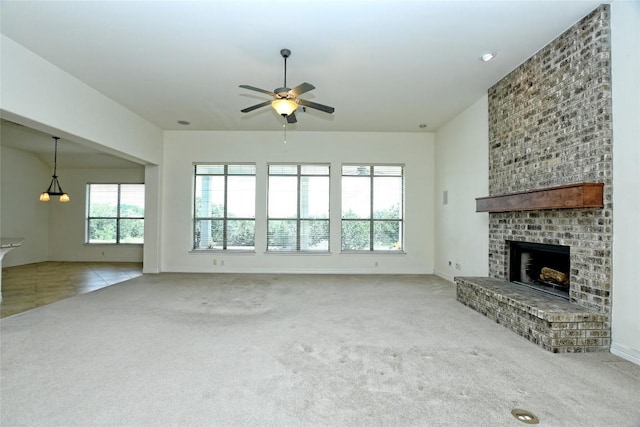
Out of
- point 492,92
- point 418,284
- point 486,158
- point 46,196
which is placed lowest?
point 418,284

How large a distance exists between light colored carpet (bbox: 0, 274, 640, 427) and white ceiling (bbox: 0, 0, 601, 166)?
325 centimetres

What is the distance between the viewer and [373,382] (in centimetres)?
240

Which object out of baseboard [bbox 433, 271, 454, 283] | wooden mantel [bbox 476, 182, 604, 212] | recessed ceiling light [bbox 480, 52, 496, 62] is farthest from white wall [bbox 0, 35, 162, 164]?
baseboard [bbox 433, 271, 454, 283]

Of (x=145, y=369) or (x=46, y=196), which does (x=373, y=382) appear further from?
(x=46, y=196)

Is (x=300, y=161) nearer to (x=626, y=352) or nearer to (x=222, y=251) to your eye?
(x=222, y=251)

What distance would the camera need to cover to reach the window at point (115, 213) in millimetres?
9641

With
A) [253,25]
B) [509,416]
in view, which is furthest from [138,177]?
[509,416]

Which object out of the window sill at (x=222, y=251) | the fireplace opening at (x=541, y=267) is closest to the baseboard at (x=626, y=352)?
the fireplace opening at (x=541, y=267)

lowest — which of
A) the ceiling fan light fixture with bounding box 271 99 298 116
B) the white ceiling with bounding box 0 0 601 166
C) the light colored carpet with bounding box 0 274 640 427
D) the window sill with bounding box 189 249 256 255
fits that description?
the light colored carpet with bounding box 0 274 640 427

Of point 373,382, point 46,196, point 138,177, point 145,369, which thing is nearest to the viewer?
point 373,382

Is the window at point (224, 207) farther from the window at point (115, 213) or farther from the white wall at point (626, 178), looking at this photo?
the white wall at point (626, 178)

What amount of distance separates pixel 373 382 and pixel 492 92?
4577 mm

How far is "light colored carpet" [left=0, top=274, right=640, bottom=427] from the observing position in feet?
6.61

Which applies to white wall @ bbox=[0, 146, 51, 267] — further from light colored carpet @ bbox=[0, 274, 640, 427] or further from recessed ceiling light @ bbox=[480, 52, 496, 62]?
recessed ceiling light @ bbox=[480, 52, 496, 62]
